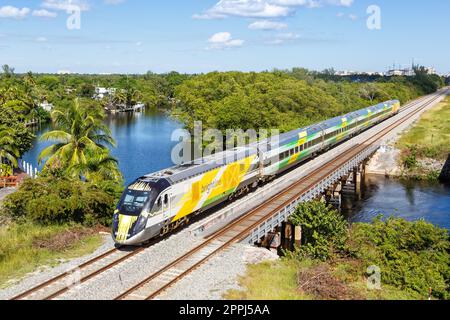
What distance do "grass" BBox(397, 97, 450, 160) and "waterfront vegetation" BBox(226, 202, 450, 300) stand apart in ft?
153

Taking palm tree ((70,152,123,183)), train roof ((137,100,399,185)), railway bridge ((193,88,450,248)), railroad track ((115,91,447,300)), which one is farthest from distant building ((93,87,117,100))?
palm tree ((70,152,123,183))

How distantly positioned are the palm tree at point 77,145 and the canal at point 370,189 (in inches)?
849

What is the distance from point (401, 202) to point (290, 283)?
36.1 metres

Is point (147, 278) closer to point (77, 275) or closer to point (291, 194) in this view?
point (77, 275)

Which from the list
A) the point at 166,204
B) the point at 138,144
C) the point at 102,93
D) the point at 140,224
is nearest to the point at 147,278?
the point at 140,224

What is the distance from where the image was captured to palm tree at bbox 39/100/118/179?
31.1m

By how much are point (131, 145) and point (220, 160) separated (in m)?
52.9

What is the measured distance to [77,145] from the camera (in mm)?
33156

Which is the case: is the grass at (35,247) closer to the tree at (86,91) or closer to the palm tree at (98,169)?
the palm tree at (98,169)

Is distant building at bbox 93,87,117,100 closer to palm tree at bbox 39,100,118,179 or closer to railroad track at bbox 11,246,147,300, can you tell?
palm tree at bbox 39,100,118,179

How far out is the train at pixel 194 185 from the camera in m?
22.6

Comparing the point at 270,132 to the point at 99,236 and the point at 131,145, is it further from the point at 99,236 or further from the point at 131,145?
the point at 99,236

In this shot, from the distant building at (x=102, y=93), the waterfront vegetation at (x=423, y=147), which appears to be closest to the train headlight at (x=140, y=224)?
the waterfront vegetation at (x=423, y=147)
